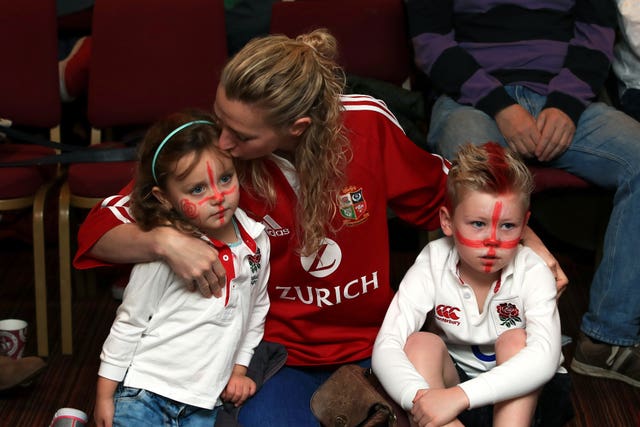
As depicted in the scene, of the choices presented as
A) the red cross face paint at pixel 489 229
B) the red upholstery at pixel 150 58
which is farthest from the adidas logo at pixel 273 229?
the red upholstery at pixel 150 58

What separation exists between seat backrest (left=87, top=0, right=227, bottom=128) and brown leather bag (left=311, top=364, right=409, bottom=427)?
146 centimetres

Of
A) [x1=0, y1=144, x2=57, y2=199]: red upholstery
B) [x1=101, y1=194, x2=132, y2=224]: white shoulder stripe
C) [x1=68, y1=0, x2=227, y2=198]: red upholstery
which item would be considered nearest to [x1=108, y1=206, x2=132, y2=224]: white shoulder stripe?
[x1=101, y1=194, x2=132, y2=224]: white shoulder stripe

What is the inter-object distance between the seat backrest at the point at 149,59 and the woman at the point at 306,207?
1089 millimetres

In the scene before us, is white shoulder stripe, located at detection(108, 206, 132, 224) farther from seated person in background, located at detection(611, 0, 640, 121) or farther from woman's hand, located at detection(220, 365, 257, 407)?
seated person in background, located at detection(611, 0, 640, 121)

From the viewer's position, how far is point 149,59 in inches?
116

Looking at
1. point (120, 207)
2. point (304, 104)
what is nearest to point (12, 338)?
point (120, 207)

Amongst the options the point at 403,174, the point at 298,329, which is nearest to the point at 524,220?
the point at 403,174

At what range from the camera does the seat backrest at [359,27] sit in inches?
119

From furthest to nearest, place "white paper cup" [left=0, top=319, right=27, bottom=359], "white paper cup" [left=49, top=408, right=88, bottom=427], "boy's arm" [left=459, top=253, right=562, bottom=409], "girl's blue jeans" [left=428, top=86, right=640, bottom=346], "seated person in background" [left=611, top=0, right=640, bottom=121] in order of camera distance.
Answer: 1. "seated person in background" [left=611, top=0, right=640, bottom=121]
2. "white paper cup" [left=0, top=319, right=27, bottom=359]
3. "girl's blue jeans" [left=428, top=86, right=640, bottom=346]
4. "white paper cup" [left=49, top=408, right=88, bottom=427]
5. "boy's arm" [left=459, top=253, right=562, bottom=409]

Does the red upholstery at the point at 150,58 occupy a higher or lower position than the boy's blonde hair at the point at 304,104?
lower

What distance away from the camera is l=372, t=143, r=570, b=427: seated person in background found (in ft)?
5.40

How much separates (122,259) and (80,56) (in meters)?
1.57

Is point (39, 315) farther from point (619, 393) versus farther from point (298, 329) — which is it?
point (619, 393)

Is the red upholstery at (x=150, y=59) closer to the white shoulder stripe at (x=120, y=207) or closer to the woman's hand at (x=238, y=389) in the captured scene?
the white shoulder stripe at (x=120, y=207)
